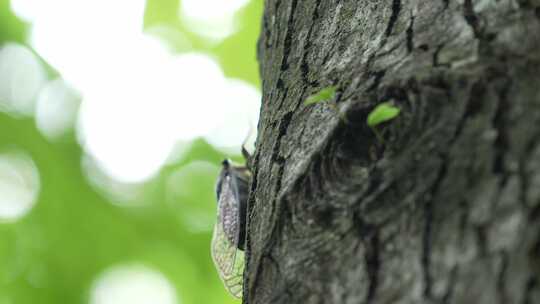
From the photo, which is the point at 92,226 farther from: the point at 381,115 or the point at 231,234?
the point at 381,115

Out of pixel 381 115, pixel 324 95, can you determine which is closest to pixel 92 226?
pixel 324 95

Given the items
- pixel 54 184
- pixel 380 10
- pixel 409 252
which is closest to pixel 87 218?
pixel 54 184

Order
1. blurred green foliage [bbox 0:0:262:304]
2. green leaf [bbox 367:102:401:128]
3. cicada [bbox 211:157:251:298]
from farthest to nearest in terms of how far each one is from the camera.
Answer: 1. blurred green foliage [bbox 0:0:262:304]
2. cicada [bbox 211:157:251:298]
3. green leaf [bbox 367:102:401:128]

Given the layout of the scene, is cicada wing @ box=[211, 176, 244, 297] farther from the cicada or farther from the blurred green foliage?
the blurred green foliage

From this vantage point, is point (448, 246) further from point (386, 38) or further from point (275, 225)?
point (386, 38)

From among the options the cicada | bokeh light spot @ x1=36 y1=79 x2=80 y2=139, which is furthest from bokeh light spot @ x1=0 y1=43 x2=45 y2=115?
the cicada
